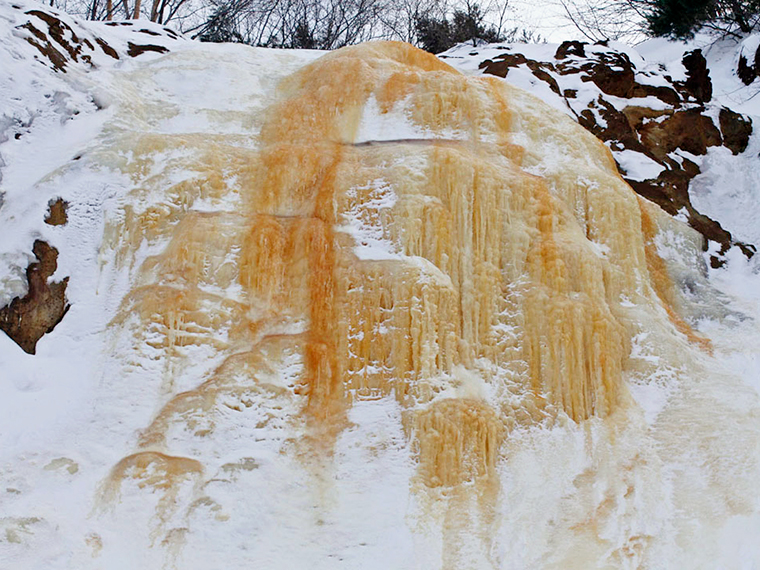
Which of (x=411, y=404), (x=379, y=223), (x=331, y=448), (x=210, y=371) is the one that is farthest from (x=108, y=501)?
(x=379, y=223)

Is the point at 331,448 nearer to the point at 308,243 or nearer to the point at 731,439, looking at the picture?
the point at 308,243

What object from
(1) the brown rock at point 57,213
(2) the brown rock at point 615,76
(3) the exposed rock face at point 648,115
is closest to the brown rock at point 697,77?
(3) the exposed rock face at point 648,115

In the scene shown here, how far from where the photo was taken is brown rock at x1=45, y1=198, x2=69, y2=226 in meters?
7.24

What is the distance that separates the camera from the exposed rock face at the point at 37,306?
6.56 metres

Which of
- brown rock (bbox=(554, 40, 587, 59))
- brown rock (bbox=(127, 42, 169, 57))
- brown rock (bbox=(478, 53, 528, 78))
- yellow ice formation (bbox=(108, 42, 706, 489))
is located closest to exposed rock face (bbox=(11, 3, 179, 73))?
brown rock (bbox=(127, 42, 169, 57))

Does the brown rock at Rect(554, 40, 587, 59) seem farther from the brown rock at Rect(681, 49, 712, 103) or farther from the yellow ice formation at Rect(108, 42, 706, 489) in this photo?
the yellow ice formation at Rect(108, 42, 706, 489)

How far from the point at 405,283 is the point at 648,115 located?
6362 mm

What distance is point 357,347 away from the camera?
6727mm

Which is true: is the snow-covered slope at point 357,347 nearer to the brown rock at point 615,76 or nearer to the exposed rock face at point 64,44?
the exposed rock face at point 64,44

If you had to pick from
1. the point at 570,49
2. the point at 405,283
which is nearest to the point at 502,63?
the point at 570,49

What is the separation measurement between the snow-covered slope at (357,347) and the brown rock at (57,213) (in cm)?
10

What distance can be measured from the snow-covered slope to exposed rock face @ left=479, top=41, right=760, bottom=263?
1141 millimetres

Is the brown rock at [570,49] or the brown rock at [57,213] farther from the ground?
the brown rock at [570,49]

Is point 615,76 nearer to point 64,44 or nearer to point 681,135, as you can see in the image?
point 681,135
